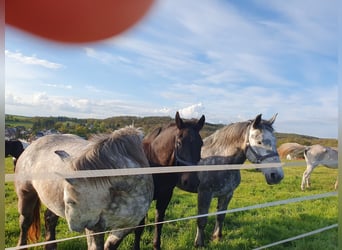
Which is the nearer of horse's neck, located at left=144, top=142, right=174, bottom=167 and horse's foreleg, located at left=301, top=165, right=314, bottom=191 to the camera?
horse's neck, located at left=144, top=142, right=174, bottom=167

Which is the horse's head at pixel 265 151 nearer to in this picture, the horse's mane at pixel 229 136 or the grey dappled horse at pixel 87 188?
the horse's mane at pixel 229 136

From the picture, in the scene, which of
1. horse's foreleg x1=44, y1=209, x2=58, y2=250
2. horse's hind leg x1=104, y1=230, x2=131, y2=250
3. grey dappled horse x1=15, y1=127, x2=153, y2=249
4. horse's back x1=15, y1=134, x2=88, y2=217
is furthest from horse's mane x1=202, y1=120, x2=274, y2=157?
horse's foreleg x1=44, y1=209, x2=58, y2=250

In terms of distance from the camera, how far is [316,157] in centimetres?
290

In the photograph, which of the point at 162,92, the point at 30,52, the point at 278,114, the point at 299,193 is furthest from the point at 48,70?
the point at 299,193

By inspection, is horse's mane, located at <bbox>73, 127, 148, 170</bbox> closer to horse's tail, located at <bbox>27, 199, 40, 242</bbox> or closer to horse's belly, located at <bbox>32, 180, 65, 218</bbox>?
horse's belly, located at <bbox>32, 180, 65, 218</bbox>

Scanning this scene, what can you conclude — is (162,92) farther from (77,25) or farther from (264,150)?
(264,150)

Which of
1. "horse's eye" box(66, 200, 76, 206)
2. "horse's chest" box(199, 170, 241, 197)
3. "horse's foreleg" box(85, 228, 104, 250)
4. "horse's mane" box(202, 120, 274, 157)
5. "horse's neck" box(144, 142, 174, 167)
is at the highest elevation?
"horse's mane" box(202, 120, 274, 157)

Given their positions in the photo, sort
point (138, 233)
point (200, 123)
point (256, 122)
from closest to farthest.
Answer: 1. point (138, 233)
2. point (200, 123)
3. point (256, 122)

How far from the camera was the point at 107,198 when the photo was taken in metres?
1.95

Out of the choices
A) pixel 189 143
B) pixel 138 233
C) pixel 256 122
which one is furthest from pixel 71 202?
pixel 256 122

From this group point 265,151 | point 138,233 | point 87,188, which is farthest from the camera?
point 265,151

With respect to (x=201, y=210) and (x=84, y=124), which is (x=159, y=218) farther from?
(x=84, y=124)

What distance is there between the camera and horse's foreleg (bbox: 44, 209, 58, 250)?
72.3 inches

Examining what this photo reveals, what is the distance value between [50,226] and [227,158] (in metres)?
1.13
